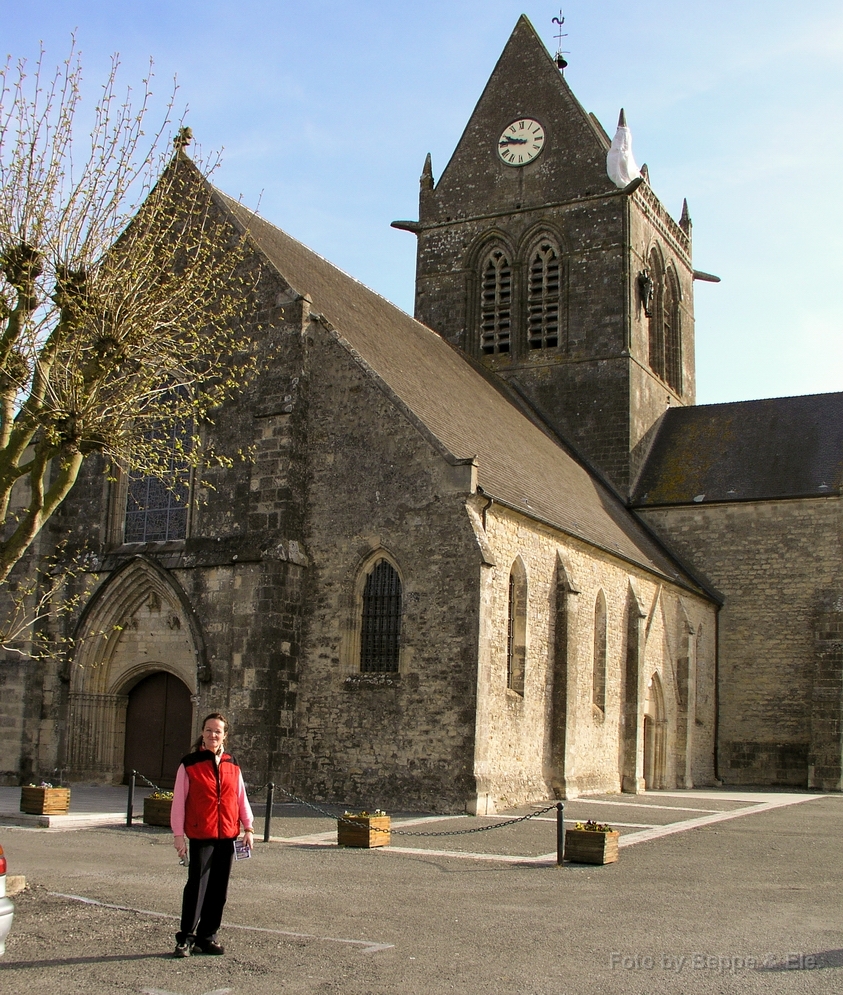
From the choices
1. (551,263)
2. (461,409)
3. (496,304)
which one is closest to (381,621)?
(461,409)

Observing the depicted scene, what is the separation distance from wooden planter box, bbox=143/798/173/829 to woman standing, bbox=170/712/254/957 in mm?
6810

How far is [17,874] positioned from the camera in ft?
32.6

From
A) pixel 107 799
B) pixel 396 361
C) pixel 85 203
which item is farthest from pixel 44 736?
pixel 85 203

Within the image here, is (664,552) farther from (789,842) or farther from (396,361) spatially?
(789,842)

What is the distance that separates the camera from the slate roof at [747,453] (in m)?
28.3

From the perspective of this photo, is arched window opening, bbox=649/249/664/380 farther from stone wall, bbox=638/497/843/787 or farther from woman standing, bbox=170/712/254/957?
woman standing, bbox=170/712/254/957

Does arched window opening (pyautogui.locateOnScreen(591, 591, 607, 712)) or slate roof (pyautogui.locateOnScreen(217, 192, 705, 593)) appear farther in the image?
arched window opening (pyautogui.locateOnScreen(591, 591, 607, 712))

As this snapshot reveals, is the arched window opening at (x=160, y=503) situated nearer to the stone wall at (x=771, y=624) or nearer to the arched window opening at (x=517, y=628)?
the arched window opening at (x=517, y=628)

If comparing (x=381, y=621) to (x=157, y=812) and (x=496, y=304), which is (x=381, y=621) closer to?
(x=157, y=812)

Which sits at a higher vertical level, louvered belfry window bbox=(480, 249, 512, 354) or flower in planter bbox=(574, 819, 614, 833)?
louvered belfry window bbox=(480, 249, 512, 354)

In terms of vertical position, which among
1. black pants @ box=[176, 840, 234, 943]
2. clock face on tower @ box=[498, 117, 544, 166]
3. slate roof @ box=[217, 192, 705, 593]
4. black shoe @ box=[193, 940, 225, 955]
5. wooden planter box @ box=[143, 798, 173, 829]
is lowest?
wooden planter box @ box=[143, 798, 173, 829]

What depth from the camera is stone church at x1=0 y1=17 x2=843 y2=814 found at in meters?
17.2

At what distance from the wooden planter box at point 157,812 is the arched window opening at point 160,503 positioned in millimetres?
6028

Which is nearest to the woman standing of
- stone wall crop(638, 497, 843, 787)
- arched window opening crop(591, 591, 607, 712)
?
arched window opening crop(591, 591, 607, 712)
